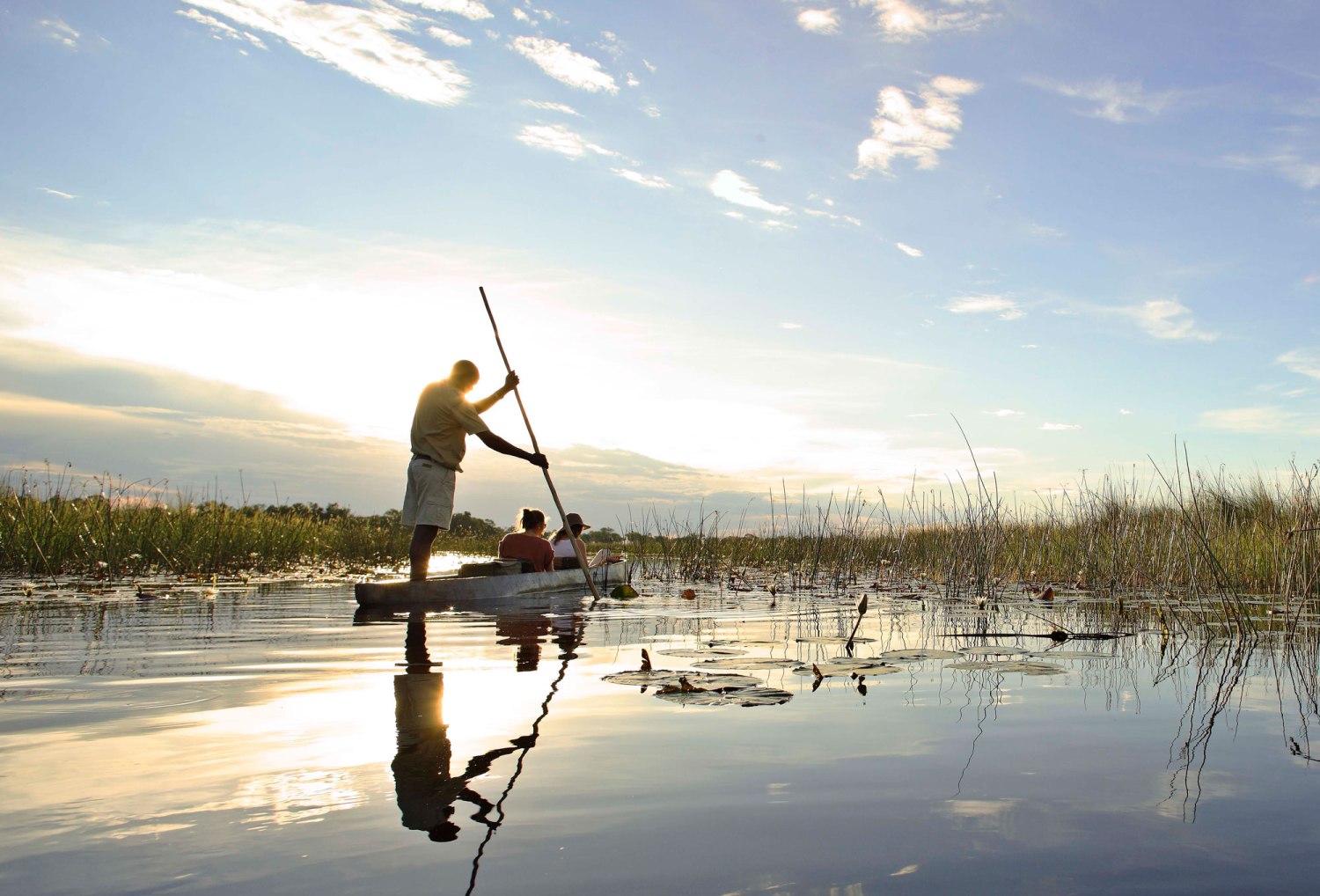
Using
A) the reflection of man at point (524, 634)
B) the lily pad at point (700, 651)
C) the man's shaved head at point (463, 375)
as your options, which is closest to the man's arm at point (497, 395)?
the man's shaved head at point (463, 375)

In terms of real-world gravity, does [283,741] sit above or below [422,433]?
below

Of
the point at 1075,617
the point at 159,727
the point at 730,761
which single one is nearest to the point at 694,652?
the point at 730,761

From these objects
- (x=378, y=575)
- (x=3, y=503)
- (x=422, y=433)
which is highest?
(x=422, y=433)

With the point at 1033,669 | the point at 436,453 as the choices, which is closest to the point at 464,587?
the point at 436,453

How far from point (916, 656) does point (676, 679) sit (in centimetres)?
163

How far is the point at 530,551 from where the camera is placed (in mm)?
10336

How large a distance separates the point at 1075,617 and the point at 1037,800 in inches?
237

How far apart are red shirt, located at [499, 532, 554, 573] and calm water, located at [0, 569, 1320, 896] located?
543 cm

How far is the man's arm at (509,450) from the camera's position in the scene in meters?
9.43

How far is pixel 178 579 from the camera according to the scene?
1151cm

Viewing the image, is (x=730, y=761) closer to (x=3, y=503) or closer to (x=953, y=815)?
(x=953, y=815)

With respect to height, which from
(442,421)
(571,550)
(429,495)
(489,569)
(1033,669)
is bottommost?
(1033,669)

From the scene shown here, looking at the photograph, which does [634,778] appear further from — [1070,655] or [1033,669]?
[1070,655]

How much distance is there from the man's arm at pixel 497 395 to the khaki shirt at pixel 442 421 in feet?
1.71
